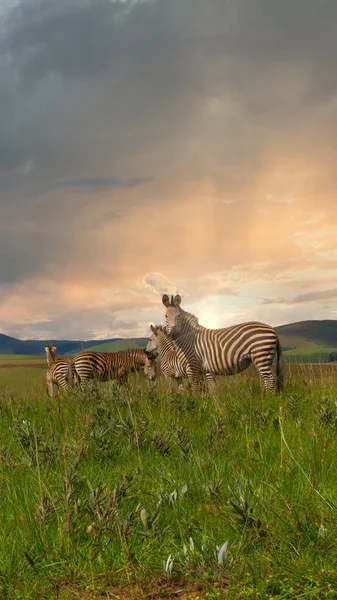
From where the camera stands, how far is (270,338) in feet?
46.3

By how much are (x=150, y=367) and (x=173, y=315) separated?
587 cm

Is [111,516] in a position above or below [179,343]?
below

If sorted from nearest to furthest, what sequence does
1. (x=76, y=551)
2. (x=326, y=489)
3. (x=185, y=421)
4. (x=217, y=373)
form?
(x=76, y=551) < (x=326, y=489) < (x=185, y=421) < (x=217, y=373)

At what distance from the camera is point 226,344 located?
48.9ft

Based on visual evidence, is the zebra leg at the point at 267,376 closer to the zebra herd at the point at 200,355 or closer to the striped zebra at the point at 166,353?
the zebra herd at the point at 200,355

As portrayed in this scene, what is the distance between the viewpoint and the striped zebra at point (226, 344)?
13955mm

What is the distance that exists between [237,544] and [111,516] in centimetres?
88

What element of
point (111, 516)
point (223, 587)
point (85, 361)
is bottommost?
point (223, 587)

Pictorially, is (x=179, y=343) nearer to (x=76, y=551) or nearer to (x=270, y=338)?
(x=270, y=338)

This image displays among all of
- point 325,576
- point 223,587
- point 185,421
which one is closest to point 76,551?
point 223,587

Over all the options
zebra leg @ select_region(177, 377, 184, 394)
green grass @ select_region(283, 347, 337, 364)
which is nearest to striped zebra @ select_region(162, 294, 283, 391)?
zebra leg @ select_region(177, 377, 184, 394)

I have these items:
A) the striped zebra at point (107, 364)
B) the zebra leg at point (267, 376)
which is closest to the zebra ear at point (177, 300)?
the zebra leg at point (267, 376)

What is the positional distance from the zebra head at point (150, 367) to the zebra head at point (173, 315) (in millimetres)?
5264

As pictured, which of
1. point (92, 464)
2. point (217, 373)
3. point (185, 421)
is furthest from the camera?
point (217, 373)
